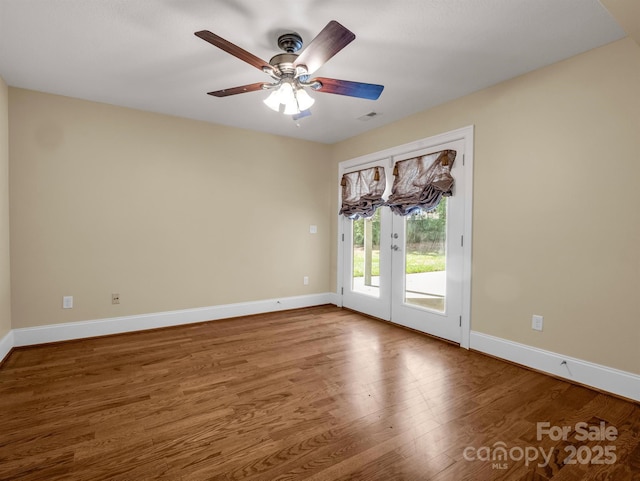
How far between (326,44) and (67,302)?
3675 mm

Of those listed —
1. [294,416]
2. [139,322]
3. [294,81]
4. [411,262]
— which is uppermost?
[294,81]

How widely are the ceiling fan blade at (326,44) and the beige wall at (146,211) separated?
2602mm

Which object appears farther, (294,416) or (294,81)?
(294,81)

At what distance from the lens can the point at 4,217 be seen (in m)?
3.10

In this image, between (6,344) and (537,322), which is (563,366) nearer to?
(537,322)

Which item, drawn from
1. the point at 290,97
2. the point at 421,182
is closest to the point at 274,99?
the point at 290,97

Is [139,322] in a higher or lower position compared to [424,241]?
lower

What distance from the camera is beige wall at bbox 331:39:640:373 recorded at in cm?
235

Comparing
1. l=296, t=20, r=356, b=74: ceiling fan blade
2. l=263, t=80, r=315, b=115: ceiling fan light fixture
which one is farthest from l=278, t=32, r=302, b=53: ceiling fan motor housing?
l=296, t=20, r=356, b=74: ceiling fan blade

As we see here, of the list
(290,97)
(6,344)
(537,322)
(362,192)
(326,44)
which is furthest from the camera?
(362,192)

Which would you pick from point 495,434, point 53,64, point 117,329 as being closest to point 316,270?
point 117,329

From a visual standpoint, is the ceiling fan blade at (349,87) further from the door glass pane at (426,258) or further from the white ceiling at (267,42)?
the door glass pane at (426,258)

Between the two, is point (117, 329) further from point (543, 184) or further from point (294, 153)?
point (543, 184)

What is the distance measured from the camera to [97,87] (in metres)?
3.21
